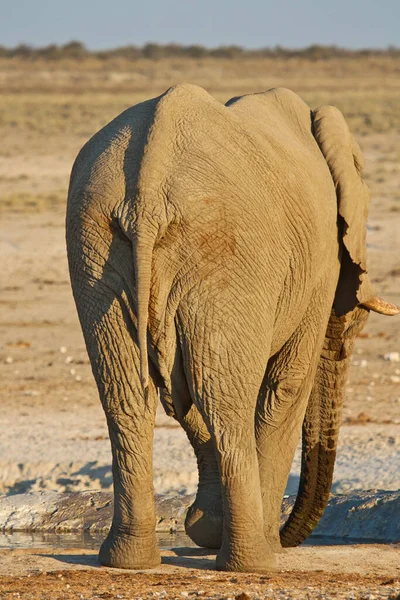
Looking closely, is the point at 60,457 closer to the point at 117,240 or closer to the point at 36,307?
the point at 117,240

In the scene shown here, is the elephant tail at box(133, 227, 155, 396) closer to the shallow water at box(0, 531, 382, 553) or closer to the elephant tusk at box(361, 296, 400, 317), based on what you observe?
the elephant tusk at box(361, 296, 400, 317)

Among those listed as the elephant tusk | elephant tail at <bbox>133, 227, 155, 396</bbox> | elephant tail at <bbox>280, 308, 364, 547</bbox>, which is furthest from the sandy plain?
the elephant tusk

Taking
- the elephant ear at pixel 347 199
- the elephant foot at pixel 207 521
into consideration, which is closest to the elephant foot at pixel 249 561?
the elephant foot at pixel 207 521

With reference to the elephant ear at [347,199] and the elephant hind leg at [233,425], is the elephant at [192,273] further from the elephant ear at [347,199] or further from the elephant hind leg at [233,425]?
the elephant ear at [347,199]

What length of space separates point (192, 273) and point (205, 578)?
104 centimetres

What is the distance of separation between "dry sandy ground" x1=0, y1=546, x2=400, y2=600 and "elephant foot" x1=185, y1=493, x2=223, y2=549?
0.08 m

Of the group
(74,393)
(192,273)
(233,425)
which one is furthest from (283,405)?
(74,393)

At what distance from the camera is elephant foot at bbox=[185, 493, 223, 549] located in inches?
195

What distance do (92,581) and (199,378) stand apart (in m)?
0.76

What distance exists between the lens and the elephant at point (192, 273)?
13.5 feet

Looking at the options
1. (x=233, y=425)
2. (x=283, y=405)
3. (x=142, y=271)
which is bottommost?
(x=233, y=425)

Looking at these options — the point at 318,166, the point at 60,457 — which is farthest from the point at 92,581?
the point at 60,457

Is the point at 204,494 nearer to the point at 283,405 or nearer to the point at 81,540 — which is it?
the point at 283,405

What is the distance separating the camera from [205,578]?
14.3 ft
